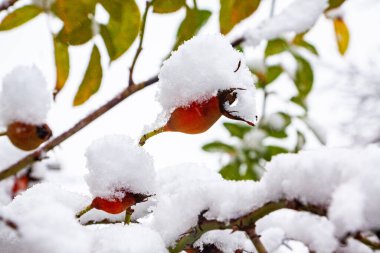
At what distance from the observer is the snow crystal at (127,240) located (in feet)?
1.47

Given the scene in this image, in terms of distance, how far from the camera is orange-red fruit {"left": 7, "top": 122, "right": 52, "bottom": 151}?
0.51 m

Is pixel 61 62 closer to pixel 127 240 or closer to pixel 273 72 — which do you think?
pixel 127 240

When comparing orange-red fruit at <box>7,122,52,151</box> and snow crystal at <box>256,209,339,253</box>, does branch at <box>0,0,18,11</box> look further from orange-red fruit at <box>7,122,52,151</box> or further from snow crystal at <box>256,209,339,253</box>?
snow crystal at <box>256,209,339,253</box>

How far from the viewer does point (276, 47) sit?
56.5 inches

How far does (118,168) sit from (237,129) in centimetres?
123

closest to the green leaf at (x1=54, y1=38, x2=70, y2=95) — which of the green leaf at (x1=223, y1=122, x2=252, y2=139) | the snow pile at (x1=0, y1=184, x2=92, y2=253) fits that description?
the snow pile at (x1=0, y1=184, x2=92, y2=253)

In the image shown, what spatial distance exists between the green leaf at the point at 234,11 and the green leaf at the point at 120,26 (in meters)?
0.19

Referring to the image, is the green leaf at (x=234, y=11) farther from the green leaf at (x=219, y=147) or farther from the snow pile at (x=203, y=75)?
the green leaf at (x=219, y=147)

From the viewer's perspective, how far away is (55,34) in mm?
1028

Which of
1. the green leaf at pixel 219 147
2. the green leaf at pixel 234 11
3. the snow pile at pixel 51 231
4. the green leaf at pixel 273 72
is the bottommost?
the green leaf at pixel 219 147

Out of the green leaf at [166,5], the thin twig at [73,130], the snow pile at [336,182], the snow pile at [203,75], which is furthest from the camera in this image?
the green leaf at [166,5]

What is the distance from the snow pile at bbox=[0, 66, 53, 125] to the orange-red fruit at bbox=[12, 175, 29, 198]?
70 cm

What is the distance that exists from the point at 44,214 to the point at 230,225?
18 centimetres

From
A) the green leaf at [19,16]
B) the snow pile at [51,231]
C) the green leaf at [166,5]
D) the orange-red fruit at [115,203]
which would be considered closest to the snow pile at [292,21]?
the green leaf at [166,5]
